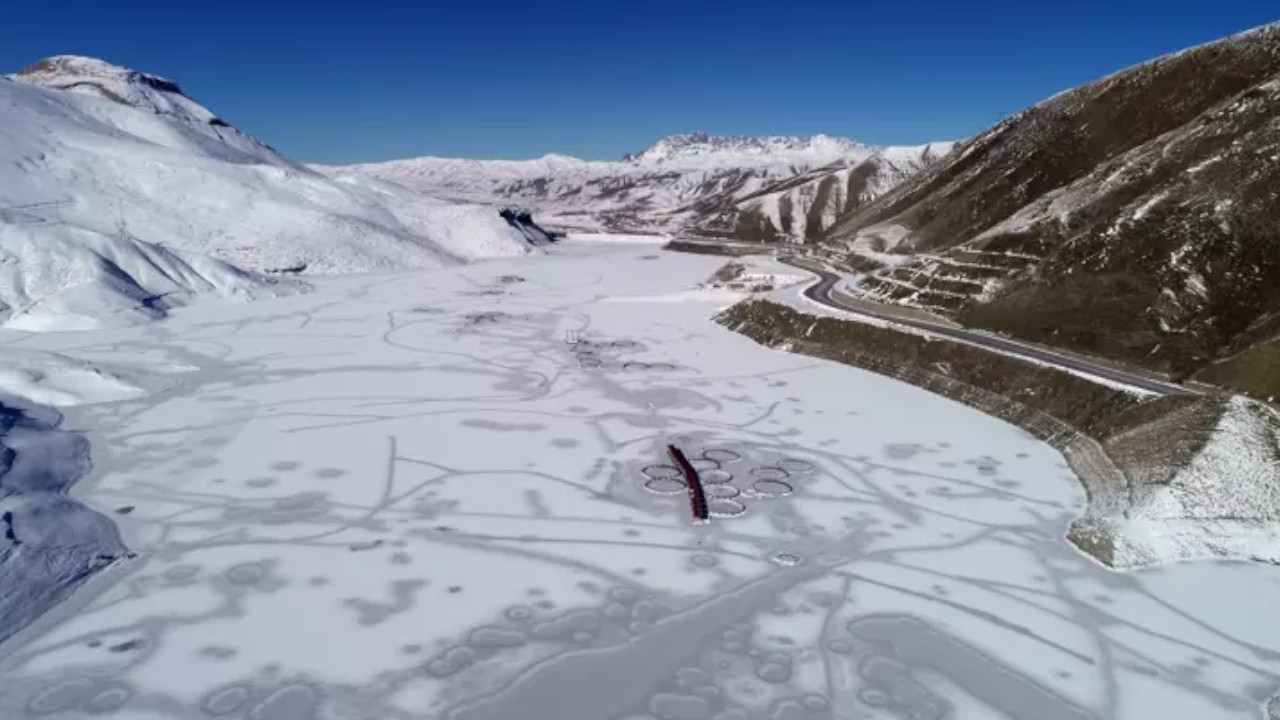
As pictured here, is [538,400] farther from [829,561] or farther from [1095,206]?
[1095,206]

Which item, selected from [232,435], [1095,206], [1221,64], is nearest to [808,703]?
[232,435]

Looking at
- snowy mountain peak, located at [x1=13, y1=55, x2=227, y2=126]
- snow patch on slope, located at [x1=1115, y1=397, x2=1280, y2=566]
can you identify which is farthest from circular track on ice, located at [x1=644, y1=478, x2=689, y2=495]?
snowy mountain peak, located at [x1=13, y1=55, x2=227, y2=126]

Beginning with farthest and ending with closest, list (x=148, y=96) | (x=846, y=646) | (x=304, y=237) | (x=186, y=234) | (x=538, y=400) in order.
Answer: (x=148, y=96) → (x=304, y=237) → (x=186, y=234) → (x=538, y=400) → (x=846, y=646)

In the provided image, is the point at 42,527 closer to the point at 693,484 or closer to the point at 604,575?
the point at 604,575

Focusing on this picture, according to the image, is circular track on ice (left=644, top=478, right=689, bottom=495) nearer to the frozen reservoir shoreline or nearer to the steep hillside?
the frozen reservoir shoreline

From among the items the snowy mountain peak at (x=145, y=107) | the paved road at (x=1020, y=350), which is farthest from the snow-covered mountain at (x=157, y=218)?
the paved road at (x=1020, y=350)

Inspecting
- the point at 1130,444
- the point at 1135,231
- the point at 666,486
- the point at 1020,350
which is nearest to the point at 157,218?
the point at 666,486
